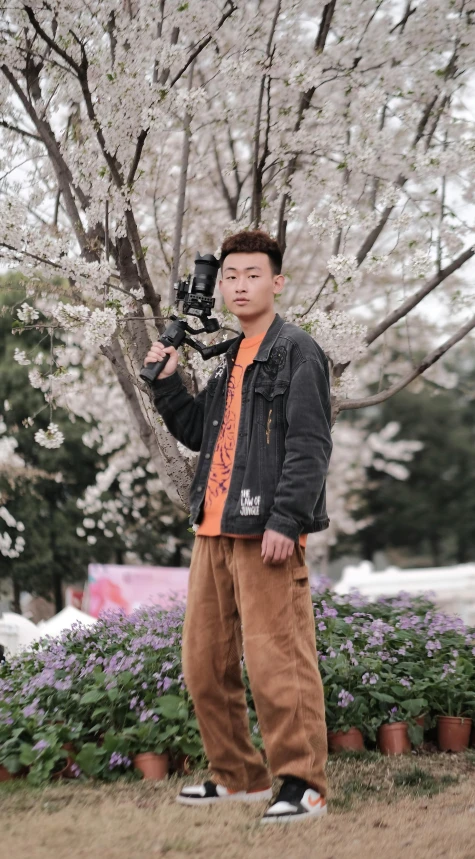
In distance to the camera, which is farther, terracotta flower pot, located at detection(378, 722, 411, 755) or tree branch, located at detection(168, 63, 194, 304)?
tree branch, located at detection(168, 63, 194, 304)

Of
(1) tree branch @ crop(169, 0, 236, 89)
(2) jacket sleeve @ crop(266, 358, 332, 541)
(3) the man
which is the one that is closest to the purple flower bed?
(3) the man

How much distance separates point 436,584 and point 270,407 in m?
6.89

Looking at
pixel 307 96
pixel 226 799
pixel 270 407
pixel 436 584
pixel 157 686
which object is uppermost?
pixel 307 96

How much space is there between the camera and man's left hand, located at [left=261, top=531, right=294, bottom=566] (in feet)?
9.13

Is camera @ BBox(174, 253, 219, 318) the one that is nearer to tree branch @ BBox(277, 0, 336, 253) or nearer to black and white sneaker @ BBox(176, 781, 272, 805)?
black and white sneaker @ BBox(176, 781, 272, 805)

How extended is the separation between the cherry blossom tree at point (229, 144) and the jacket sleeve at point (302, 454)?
1.38 metres

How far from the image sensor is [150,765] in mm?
3633

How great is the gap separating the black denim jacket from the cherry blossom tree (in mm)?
1161

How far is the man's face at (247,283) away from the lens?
3141 millimetres

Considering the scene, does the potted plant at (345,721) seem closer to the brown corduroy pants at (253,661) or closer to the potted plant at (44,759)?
the brown corduroy pants at (253,661)

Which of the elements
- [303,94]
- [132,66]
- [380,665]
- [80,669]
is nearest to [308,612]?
[380,665]

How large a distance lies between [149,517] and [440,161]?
1600cm

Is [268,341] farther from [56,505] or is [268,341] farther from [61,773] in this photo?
[56,505]

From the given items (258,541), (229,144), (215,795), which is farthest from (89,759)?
(229,144)
